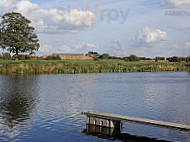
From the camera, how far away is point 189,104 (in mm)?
22234

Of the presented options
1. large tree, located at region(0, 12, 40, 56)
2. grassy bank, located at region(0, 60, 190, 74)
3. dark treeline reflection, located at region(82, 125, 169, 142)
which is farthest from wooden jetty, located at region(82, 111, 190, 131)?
large tree, located at region(0, 12, 40, 56)

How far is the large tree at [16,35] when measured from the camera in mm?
79250

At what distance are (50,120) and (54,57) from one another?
7058 centimetres

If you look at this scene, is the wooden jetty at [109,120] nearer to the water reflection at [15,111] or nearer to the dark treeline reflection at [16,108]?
the water reflection at [15,111]

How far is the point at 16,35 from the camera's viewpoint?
7975 cm

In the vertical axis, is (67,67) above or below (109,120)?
above

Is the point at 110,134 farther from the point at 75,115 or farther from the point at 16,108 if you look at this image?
the point at 16,108

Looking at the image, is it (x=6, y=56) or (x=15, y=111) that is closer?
(x=15, y=111)

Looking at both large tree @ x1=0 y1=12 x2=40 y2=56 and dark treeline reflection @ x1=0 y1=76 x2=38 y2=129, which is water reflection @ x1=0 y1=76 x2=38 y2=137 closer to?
dark treeline reflection @ x1=0 y1=76 x2=38 y2=129

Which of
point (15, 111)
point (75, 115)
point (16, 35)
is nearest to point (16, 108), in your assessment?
point (15, 111)

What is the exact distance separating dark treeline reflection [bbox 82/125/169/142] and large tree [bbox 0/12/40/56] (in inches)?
2658

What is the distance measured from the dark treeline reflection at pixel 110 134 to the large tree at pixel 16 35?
67.5 metres

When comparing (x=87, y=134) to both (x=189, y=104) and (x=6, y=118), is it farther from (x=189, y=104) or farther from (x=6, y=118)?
(x=189, y=104)

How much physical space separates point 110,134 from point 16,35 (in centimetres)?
7024
